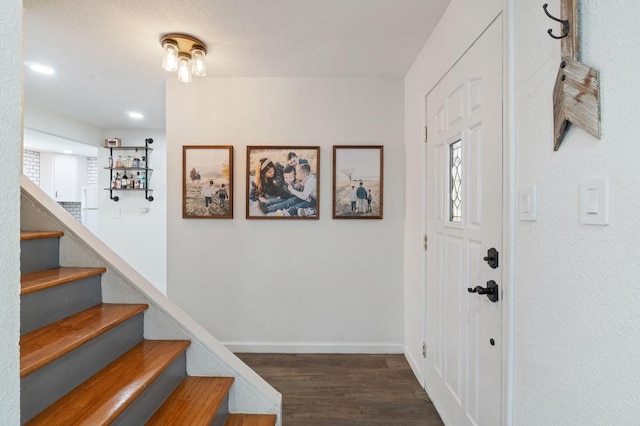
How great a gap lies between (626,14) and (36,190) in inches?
103

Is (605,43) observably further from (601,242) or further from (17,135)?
(17,135)

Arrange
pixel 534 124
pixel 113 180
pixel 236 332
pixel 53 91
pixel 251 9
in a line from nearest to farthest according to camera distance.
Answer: pixel 534 124
pixel 251 9
pixel 236 332
pixel 53 91
pixel 113 180

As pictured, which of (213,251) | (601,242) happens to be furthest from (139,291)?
(601,242)

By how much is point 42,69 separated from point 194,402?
3.04 meters

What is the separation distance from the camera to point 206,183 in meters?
2.76

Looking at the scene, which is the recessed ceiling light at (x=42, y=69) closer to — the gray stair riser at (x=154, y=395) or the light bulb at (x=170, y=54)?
the light bulb at (x=170, y=54)

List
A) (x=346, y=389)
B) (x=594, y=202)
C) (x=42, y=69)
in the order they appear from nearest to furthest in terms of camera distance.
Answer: (x=594, y=202) < (x=346, y=389) < (x=42, y=69)

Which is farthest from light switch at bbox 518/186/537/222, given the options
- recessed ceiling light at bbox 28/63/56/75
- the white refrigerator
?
the white refrigerator

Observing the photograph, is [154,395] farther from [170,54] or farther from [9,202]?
[170,54]

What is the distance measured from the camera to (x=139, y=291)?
5.57ft

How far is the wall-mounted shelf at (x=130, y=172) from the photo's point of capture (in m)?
4.53

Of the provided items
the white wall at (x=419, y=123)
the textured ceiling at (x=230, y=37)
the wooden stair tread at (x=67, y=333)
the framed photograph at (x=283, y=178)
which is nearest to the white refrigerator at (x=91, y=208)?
the textured ceiling at (x=230, y=37)

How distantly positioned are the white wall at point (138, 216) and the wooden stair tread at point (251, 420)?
3.54 m

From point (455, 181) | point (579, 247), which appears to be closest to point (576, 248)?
point (579, 247)
